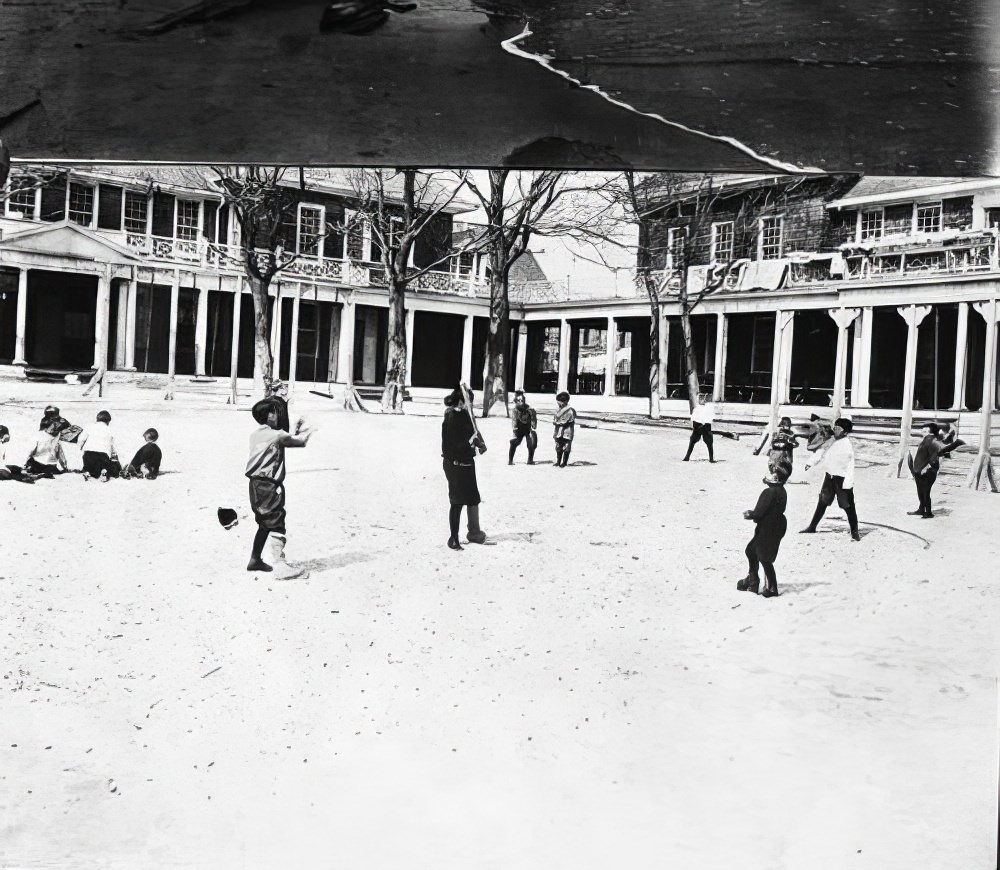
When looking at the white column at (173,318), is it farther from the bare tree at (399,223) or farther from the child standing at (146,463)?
the bare tree at (399,223)

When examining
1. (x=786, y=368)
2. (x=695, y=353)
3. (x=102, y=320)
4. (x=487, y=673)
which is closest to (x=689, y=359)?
(x=695, y=353)

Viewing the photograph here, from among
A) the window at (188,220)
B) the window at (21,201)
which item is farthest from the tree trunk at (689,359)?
the window at (21,201)

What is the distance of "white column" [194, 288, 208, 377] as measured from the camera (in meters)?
2.73

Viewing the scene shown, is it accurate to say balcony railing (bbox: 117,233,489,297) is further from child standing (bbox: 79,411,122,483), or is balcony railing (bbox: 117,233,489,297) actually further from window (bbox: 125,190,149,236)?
child standing (bbox: 79,411,122,483)

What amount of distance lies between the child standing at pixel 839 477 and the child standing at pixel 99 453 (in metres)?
1.84

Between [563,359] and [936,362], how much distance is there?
103 cm

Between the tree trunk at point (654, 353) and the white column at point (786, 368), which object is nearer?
the white column at point (786, 368)

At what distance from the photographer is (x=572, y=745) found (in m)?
2.22

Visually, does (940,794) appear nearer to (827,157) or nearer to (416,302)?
(827,157)

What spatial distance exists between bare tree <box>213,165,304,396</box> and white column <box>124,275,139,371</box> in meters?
0.34

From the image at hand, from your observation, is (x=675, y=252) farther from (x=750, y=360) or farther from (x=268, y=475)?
(x=268, y=475)

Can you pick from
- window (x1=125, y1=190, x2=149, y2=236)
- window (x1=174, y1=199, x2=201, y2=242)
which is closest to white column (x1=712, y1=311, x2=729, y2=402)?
window (x1=174, y1=199, x2=201, y2=242)

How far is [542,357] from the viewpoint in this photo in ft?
9.31

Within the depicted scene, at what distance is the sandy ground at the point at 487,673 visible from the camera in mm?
2170
